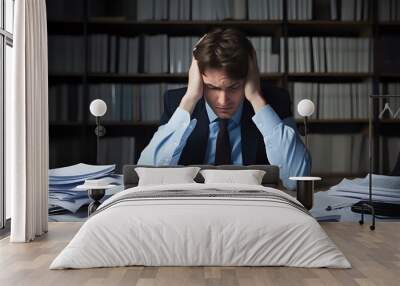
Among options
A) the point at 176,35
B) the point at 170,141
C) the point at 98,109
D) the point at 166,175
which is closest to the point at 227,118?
the point at 170,141

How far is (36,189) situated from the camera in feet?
19.6

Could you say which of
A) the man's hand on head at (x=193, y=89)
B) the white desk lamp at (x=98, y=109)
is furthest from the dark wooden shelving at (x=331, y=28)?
the white desk lamp at (x=98, y=109)

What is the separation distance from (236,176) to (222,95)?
1.01 m

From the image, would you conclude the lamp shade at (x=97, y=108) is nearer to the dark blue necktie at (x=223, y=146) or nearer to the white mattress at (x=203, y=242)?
the dark blue necktie at (x=223, y=146)

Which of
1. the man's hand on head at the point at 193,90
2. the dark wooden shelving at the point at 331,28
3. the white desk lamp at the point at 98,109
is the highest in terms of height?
the dark wooden shelving at the point at 331,28

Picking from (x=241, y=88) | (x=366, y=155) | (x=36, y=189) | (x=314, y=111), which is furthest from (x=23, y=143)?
(x=366, y=155)

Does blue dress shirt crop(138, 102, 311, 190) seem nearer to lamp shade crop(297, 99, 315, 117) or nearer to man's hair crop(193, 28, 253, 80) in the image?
lamp shade crop(297, 99, 315, 117)

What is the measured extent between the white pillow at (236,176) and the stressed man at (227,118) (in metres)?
0.38

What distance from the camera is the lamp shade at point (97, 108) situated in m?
7.00

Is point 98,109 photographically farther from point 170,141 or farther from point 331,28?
point 331,28

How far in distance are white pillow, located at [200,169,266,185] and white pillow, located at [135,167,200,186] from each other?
7.1 inches

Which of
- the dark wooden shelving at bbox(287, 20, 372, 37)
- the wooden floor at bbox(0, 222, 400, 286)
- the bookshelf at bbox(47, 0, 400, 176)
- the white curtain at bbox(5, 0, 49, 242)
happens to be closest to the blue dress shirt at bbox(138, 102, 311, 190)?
the bookshelf at bbox(47, 0, 400, 176)

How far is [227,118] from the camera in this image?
712cm

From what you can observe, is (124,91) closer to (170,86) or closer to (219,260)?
(170,86)
